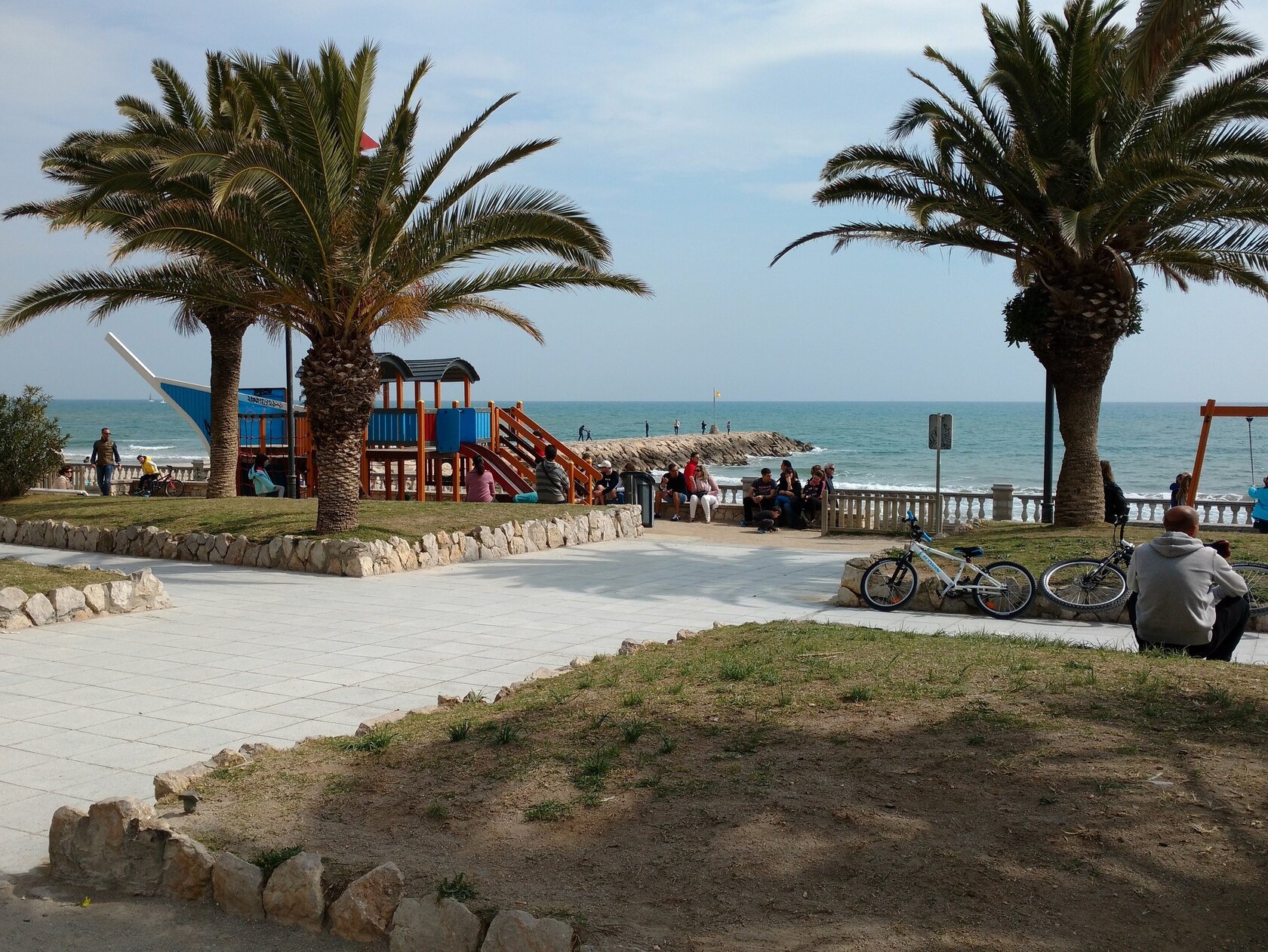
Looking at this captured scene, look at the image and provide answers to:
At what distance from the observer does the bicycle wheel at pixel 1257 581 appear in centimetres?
1033

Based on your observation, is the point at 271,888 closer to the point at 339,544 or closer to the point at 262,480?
the point at 339,544

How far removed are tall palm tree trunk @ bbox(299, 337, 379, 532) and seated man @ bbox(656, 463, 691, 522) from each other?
30.6 ft

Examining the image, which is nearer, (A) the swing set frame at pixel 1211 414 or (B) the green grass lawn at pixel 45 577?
(B) the green grass lawn at pixel 45 577

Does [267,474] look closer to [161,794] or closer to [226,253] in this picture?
[226,253]

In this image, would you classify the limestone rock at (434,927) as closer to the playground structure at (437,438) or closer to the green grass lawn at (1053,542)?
the green grass lawn at (1053,542)

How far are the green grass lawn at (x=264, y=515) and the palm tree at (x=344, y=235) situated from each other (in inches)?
34.1

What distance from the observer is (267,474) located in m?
23.3

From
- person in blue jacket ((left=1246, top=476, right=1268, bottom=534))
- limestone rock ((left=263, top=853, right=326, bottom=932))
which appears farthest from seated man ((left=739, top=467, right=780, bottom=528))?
limestone rock ((left=263, top=853, right=326, bottom=932))

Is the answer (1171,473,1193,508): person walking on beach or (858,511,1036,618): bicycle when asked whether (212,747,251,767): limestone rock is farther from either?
(1171,473,1193,508): person walking on beach

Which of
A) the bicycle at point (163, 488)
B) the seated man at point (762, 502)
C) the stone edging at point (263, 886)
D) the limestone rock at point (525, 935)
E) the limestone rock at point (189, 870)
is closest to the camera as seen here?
the limestone rock at point (525, 935)

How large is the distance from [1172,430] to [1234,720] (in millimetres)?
110688

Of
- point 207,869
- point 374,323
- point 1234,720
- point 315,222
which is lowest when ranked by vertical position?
point 207,869

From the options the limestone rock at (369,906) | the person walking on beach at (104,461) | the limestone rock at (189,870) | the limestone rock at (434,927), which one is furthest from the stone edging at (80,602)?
the person walking on beach at (104,461)

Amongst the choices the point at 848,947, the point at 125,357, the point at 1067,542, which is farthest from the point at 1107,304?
the point at 125,357
